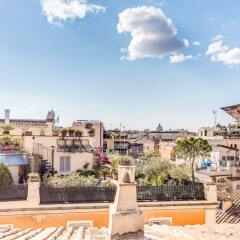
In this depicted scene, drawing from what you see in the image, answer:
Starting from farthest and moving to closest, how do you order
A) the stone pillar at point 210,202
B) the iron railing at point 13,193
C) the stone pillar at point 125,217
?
1. the stone pillar at point 210,202
2. the iron railing at point 13,193
3. the stone pillar at point 125,217

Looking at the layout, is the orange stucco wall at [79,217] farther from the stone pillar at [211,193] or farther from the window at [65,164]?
the window at [65,164]

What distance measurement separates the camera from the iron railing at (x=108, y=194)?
1548cm

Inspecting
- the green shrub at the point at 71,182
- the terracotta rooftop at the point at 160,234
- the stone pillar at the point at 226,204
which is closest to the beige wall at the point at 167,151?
the stone pillar at the point at 226,204

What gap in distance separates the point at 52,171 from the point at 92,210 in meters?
10.5

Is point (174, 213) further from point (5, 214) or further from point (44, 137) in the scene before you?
point (44, 137)

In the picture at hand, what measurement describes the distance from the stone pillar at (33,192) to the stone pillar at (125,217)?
866 cm

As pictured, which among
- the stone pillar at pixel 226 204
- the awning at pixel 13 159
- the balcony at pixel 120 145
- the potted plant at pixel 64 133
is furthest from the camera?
the balcony at pixel 120 145

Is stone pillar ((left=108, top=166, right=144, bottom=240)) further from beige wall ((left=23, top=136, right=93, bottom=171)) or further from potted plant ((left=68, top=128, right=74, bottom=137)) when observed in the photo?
potted plant ((left=68, top=128, right=74, bottom=137))

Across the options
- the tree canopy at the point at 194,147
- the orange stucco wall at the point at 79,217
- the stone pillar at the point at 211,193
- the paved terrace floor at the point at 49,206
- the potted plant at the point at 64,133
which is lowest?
the orange stucco wall at the point at 79,217

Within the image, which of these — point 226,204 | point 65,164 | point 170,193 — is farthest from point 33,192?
point 226,204

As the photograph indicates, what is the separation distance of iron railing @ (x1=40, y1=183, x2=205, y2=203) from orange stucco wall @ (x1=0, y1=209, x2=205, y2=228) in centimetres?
64

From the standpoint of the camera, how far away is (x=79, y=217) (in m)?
Answer: 15.1

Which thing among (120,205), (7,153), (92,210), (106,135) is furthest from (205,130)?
(120,205)

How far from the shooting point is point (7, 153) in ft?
76.5
